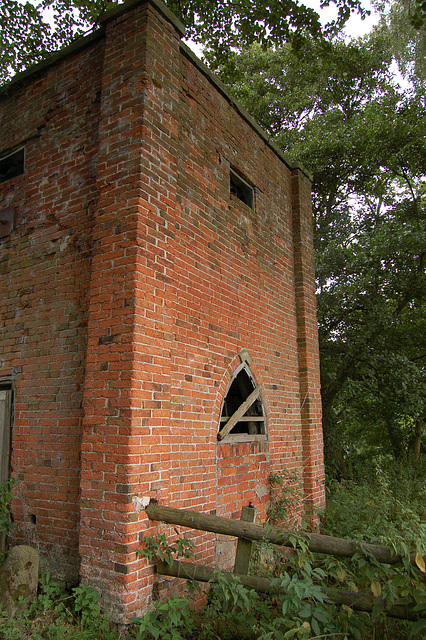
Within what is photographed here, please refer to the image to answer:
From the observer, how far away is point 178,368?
4199 mm

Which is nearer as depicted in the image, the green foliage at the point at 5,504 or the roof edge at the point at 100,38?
the green foliage at the point at 5,504

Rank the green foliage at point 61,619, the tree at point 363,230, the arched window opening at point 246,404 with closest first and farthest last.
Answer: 1. the green foliage at point 61,619
2. the arched window opening at point 246,404
3. the tree at point 363,230

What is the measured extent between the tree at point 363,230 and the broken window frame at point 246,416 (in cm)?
493

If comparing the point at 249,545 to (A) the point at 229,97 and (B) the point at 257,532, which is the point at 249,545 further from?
(A) the point at 229,97

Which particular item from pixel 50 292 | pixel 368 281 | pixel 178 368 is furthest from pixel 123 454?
pixel 368 281

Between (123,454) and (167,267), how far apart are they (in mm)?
1717

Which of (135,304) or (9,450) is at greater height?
(135,304)

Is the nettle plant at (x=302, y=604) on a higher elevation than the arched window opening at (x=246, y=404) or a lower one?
lower

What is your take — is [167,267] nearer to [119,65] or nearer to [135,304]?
[135,304]

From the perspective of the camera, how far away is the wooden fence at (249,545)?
9.68 feet

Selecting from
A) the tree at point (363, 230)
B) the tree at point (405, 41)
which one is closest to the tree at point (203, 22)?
the tree at point (363, 230)

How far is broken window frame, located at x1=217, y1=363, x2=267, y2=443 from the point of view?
496 cm

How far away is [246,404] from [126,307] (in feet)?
7.84

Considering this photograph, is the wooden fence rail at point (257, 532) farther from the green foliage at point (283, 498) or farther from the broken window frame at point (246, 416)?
the green foliage at point (283, 498)
